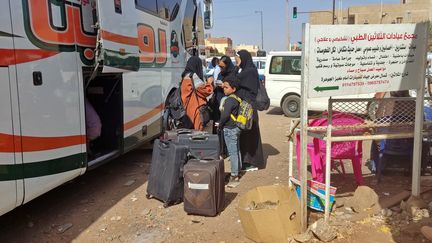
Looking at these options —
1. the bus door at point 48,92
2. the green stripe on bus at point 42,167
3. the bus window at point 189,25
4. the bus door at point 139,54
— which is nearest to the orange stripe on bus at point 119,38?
the bus door at point 139,54

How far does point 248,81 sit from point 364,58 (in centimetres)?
224

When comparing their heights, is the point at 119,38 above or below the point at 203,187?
above

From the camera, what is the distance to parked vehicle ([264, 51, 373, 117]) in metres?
12.4

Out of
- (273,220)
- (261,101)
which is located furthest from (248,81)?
(273,220)

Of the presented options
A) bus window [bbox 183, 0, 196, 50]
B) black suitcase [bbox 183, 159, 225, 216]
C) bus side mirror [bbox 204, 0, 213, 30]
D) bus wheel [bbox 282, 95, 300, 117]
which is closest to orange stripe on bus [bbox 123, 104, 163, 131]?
black suitcase [bbox 183, 159, 225, 216]

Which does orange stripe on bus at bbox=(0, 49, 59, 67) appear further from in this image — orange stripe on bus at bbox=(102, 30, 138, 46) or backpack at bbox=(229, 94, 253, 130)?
backpack at bbox=(229, 94, 253, 130)

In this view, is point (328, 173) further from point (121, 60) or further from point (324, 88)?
point (121, 60)

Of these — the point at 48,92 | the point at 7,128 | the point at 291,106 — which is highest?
the point at 48,92

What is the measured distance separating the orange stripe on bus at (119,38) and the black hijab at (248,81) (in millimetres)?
1535

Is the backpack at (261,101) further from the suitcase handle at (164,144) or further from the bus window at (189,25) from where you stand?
the bus window at (189,25)

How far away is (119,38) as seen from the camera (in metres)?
5.55

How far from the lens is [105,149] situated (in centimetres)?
611

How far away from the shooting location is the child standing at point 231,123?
18.9 feet

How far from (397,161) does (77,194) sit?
4230 millimetres
